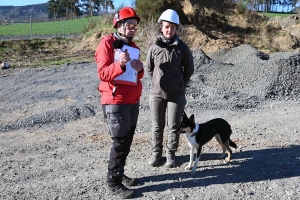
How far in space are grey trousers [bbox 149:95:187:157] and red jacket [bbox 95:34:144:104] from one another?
33.5 inches

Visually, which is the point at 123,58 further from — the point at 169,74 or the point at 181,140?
the point at 181,140

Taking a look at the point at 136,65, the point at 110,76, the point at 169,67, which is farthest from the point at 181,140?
the point at 110,76

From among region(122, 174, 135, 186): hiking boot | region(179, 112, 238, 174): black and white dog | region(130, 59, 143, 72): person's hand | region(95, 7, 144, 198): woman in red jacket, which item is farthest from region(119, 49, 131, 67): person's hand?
region(122, 174, 135, 186): hiking boot

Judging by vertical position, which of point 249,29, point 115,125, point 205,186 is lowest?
point 205,186

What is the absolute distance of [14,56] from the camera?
21.3 meters

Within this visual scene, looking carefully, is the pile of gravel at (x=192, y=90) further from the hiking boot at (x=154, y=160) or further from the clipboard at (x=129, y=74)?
the clipboard at (x=129, y=74)

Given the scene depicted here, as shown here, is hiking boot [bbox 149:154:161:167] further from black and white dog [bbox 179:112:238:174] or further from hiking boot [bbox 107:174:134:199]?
hiking boot [bbox 107:174:134:199]

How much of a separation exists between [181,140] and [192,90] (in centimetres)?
391

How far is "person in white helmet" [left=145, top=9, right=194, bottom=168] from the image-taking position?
4660 millimetres

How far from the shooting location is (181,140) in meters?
6.46

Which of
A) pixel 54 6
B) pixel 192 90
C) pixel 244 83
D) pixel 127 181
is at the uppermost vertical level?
pixel 54 6

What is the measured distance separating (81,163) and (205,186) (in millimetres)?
1952

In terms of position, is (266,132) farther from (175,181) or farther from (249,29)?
(249,29)

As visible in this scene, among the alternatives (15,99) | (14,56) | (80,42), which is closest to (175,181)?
(15,99)
